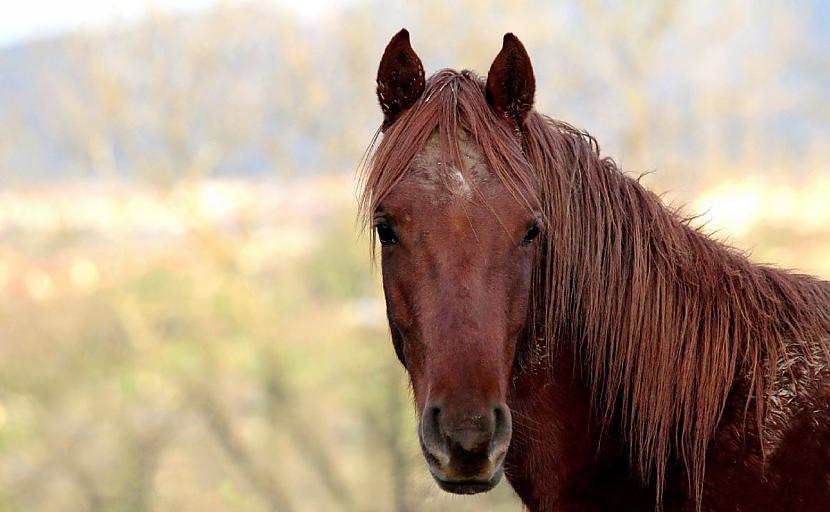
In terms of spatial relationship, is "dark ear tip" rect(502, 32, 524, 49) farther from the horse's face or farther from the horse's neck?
the horse's neck

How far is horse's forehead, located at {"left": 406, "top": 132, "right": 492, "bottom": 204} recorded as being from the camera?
2496mm

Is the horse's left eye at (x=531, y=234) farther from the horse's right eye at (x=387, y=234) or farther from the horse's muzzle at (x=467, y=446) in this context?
the horse's muzzle at (x=467, y=446)

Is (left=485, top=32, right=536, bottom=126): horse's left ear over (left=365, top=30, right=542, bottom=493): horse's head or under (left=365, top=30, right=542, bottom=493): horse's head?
over

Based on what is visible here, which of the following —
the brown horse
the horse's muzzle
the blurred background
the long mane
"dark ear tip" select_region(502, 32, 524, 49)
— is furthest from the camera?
the blurred background

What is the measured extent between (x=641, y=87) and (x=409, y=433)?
9.07 metres

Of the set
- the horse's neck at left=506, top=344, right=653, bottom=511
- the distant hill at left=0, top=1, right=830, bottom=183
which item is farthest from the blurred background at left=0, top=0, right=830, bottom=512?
the horse's neck at left=506, top=344, right=653, bottom=511

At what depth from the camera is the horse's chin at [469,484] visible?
7.18 feet

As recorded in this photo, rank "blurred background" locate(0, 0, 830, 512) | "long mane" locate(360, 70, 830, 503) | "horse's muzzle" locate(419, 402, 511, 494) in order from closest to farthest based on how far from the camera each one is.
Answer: "horse's muzzle" locate(419, 402, 511, 494) < "long mane" locate(360, 70, 830, 503) < "blurred background" locate(0, 0, 830, 512)

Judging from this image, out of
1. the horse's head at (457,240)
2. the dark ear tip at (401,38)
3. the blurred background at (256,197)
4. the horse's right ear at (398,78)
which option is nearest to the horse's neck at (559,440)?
the horse's head at (457,240)

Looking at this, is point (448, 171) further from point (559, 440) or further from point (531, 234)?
point (559, 440)

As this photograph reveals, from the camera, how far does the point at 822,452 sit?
2.39 metres

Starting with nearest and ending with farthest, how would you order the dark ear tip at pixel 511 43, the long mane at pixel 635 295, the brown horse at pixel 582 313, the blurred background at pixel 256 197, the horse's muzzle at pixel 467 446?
the horse's muzzle at pixel 467 446
the brown horse at pixel 582 313
the long mane at pixel 635 295
the dark ear tip at pixel 511 43
the blurred background at pixel 256 197

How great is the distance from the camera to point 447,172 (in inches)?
99.9

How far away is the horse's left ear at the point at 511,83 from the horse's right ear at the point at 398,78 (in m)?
0.24
